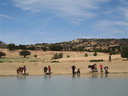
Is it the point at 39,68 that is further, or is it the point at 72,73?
the point at 39,68

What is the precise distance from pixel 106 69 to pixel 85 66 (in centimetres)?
550

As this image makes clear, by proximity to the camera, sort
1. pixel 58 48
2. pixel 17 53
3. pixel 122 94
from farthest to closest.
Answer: pixel 58 48 → pixel 17 53 → pixel 122 94

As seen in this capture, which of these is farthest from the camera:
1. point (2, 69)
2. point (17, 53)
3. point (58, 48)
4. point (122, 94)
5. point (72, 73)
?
point (58, 48)

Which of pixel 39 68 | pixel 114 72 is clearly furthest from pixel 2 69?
pixel 114 72

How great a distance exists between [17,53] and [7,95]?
77.4 meters

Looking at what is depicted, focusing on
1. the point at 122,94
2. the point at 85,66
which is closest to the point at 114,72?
the point at 85,66

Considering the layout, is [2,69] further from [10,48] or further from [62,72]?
[10,48]

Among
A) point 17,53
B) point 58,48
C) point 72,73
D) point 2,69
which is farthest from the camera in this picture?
point 58,48

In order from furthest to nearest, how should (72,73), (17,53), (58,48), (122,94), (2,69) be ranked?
1. (58,48)
2. (17,53)
3. (2,69)
4. (72,73)
5. (122,94)

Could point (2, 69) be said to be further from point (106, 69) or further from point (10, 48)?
point (10, 48)

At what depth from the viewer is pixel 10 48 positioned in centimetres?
10281

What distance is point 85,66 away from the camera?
161 feet

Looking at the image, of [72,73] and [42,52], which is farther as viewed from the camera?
[42,52]

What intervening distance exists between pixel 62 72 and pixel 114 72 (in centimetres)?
710
